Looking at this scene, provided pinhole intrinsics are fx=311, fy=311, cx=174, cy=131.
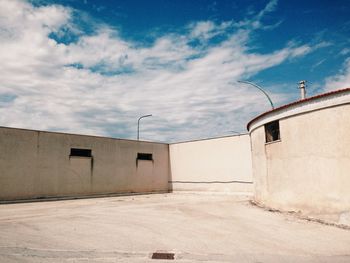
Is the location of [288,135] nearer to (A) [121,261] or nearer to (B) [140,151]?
(A) [121,261]

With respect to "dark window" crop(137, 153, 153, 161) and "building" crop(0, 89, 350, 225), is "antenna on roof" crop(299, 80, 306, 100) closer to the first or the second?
"building" crop(0, 89, 350, 225)

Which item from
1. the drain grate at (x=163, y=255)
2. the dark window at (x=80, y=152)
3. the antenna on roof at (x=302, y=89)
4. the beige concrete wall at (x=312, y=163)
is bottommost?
the drain grate at (x=163, y=255)

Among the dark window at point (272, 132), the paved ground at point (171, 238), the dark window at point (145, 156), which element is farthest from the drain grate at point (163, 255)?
the dark window at point (145, 156)

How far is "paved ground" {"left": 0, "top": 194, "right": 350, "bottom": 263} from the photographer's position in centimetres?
638

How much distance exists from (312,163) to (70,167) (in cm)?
1491

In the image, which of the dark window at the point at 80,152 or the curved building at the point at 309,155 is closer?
the curved building at the point at 309,155

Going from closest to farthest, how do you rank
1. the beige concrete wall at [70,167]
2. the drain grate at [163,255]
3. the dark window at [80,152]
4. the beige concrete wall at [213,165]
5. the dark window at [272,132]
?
1. the drain grate at [163,255]
2. the dark window at [272,132]
3. the beige concrete wall at [70,167]
4. the dark window at [80,152]
5. the beige concrete wall at [213,165]

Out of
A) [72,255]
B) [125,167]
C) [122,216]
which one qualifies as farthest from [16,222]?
[125,167]

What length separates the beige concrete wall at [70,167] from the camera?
17391mm

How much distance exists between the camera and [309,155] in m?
10.7

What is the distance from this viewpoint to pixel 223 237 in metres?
8.19

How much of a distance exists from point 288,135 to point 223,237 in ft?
17.4

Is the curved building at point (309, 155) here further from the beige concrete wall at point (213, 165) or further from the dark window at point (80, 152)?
the dark window at point (80, 152)

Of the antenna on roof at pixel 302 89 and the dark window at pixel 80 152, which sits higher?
the antenna on roof at pixel 302 89
